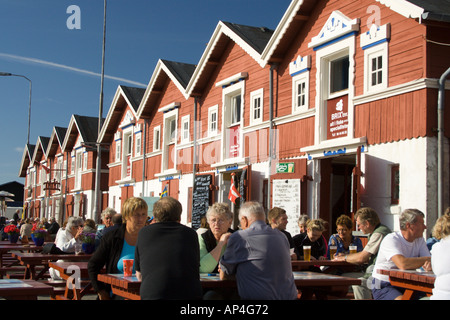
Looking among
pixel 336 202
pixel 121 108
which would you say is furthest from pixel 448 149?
pixel 121 108

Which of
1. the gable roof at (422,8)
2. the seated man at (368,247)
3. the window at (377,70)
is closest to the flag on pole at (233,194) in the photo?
the window at (377,70)

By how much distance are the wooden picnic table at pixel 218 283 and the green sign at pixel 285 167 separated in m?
8.68

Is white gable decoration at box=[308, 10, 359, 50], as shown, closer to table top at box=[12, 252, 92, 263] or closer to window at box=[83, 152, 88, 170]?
table top at box=[12, 252, 92, 263]

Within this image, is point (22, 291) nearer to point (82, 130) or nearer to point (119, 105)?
point (119, 105)

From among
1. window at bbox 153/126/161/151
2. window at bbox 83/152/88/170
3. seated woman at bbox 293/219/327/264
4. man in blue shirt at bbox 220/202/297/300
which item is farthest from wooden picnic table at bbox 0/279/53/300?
window at bbox 83/152/88/170

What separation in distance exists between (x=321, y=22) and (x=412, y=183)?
5141mm

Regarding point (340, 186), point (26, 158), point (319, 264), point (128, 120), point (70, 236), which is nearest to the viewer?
point (319, 264)

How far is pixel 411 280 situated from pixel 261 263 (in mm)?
1886

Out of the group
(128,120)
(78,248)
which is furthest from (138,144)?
(78,248)

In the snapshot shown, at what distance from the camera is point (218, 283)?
595 centimetres

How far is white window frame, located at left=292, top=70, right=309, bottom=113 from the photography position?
50.6ft

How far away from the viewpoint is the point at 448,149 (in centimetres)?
1171

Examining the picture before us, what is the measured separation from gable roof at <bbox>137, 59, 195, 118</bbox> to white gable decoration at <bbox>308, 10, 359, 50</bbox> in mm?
8498
